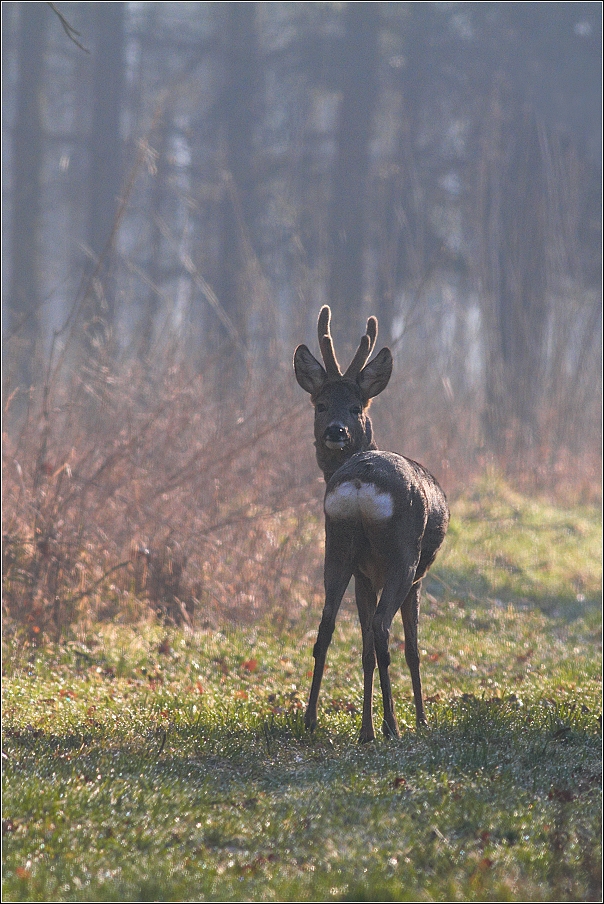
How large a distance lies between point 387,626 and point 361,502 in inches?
29.0

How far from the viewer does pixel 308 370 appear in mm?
7301

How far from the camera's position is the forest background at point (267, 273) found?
11164 millimetres

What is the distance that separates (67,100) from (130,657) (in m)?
33.4

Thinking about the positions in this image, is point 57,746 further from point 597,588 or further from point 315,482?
point 597,588

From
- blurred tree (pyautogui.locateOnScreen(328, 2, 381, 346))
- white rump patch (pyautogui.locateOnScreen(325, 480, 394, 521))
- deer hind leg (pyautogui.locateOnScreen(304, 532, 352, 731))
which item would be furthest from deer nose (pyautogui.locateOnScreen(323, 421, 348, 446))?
blurred tree (pyautogui.locateOnScreen(328, 2, 381, 346))

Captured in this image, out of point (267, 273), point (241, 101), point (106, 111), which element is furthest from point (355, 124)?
point (267, 273)

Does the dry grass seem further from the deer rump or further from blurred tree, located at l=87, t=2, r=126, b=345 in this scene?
blurred tree, located at l=87, t=2, r=126, b=345

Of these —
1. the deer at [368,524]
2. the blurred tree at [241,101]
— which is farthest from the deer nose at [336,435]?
the blurred tree at [241,101]

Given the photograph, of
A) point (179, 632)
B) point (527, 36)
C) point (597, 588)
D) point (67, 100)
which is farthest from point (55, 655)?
point (67, 100)

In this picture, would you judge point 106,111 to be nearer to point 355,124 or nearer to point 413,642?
point 355,124

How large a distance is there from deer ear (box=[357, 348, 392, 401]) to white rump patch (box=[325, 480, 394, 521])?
109 cm

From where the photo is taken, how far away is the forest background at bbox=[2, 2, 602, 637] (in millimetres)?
11164

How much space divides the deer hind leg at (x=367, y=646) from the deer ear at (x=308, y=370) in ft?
4.39

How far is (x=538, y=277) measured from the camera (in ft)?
83.8
